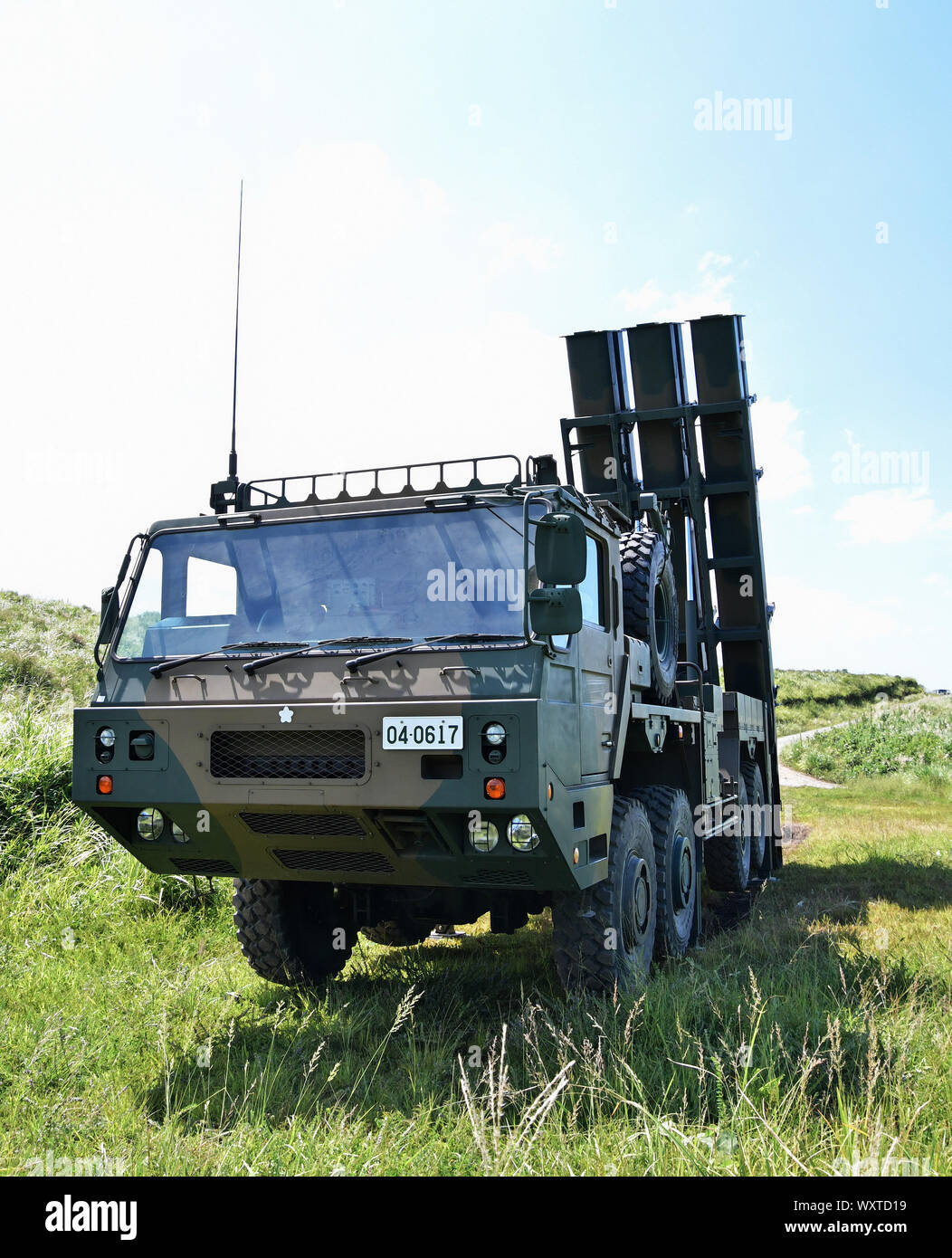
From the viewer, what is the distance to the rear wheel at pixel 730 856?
7.62 metres

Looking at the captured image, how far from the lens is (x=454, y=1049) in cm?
408

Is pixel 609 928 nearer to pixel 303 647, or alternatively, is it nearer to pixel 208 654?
pixel 303 647


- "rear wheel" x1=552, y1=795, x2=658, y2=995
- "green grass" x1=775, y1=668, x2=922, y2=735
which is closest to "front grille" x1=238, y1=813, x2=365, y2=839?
"rear wheel" x1=552, y1=795, x2=658, y2=995

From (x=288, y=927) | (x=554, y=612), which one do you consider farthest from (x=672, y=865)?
(x=554, y=612)

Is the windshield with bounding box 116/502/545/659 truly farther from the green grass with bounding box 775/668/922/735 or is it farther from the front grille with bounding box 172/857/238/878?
Result: the green grass with bounding box 775/668/922/735

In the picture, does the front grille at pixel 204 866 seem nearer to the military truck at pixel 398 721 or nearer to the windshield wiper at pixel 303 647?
the military truck at pixel 398 721

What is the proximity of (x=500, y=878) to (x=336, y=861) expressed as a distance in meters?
0.71

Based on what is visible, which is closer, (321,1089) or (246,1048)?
(321,1089)

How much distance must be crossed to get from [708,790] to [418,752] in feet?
10.4

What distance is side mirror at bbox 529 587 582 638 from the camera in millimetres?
3664

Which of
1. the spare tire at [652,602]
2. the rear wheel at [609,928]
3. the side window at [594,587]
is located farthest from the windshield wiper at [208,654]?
the spare tire at [652,602]
